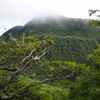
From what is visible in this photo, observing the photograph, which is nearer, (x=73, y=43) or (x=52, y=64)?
(x=52, y=64)

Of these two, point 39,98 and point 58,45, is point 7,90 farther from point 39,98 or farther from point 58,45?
point 58,45

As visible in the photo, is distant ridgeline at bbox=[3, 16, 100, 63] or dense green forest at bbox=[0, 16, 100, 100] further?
distant ridgeline at bbox=[3, 16, 100, 63]

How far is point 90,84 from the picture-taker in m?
4.52

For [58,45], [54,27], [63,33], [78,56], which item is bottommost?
[78,56]

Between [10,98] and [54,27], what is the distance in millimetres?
84926

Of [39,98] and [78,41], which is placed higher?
[39,98]

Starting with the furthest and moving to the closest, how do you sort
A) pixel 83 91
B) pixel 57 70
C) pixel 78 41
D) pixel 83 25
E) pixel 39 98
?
1. pixel 83 25
2. pixel 78 41
3. pixel 57 70
4. pixel 39 98
5. pixel 83 91

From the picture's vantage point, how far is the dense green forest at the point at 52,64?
4.82 meters

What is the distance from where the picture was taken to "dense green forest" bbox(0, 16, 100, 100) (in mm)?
4821

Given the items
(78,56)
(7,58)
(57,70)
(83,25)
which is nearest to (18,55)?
(7,58)

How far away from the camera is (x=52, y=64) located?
43.9 m

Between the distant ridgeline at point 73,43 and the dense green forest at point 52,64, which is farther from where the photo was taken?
the distant ridgeline at point 73,43

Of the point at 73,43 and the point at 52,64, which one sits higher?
the point at 73,43

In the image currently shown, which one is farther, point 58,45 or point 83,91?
point 58,45
